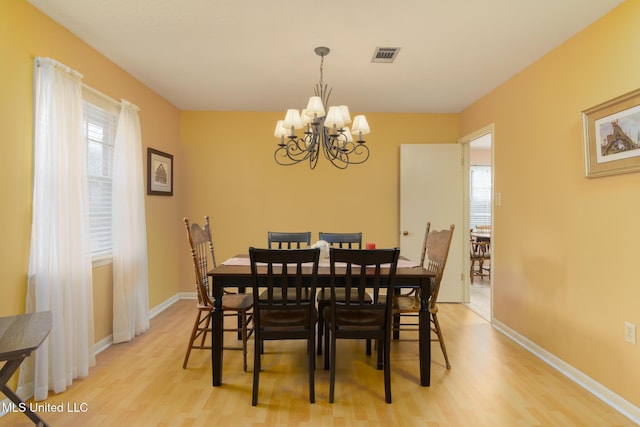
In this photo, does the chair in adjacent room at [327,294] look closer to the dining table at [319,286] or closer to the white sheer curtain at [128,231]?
the dining table at [319,286]

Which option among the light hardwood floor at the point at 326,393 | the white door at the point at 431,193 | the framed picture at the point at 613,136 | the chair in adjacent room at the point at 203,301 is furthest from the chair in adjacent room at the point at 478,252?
the chair in adjacent room at the point at 203,301

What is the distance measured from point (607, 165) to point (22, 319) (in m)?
3.44

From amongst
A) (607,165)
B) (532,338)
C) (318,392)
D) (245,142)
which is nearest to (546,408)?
(532,338)

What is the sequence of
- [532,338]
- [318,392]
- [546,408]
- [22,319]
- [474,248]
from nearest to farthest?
[22,319], [546,408], [318,392], [532,338], [474,248]

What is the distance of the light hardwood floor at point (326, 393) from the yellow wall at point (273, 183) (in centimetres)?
191

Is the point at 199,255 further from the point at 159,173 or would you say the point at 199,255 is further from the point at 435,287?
the point at 435,287

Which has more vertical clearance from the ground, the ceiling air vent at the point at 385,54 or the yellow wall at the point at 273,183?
the ceiling air vent at the point at 385,54

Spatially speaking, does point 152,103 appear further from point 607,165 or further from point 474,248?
point 474,248

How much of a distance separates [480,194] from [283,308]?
6.30 metres

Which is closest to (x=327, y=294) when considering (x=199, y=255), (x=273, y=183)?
→ (x=199, y=255)

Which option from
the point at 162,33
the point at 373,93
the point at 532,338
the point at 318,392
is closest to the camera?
the point at 318,392

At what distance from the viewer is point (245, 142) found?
4836 millimetres

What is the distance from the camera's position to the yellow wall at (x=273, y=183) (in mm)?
4840

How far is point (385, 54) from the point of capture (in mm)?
3020
